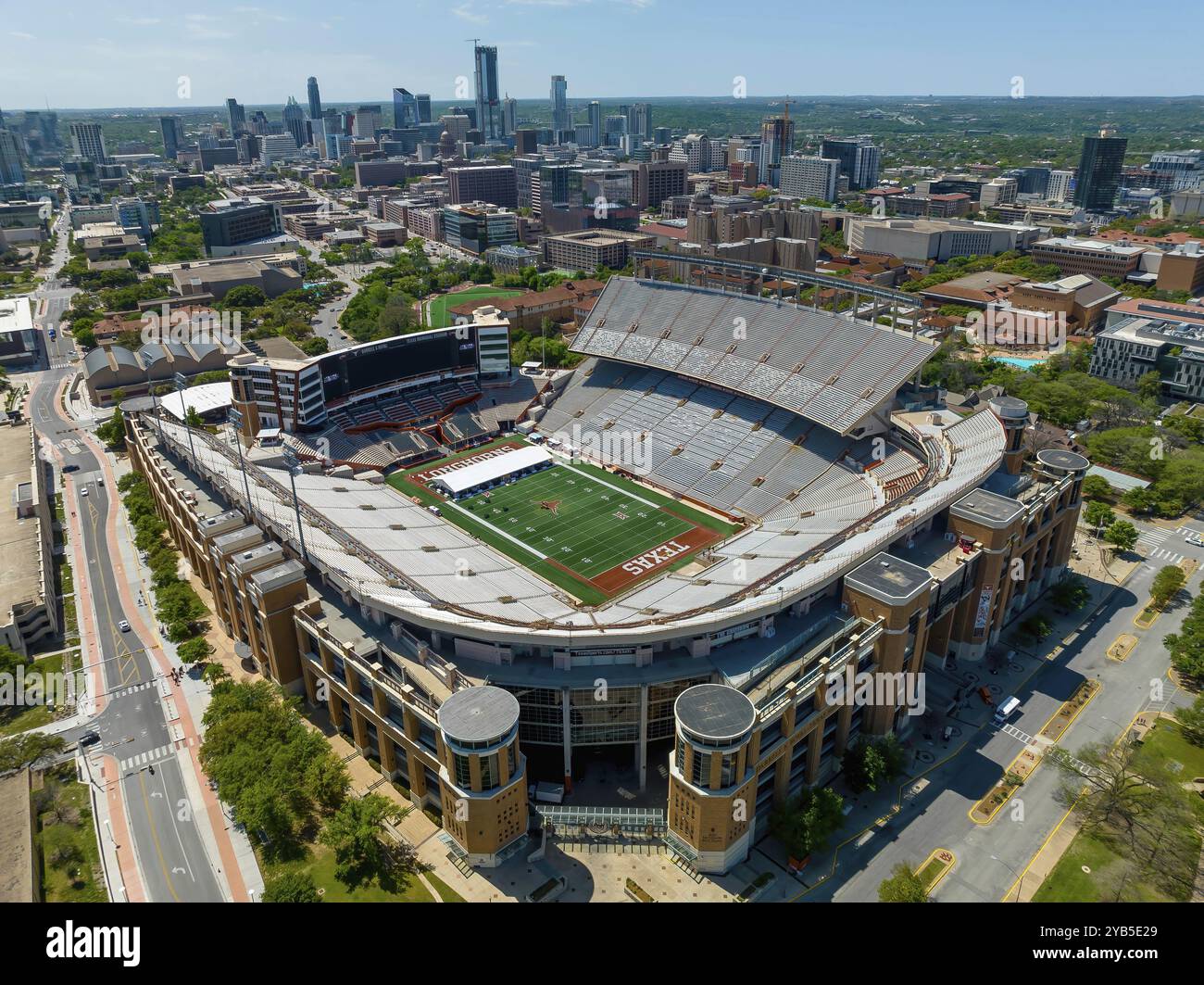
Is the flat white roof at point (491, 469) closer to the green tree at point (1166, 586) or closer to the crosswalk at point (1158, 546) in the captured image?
the green tree at point (1166, 586)

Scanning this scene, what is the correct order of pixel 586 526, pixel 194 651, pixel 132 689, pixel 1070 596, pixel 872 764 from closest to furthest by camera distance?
pixel 872 764 → pixel 132 689 → pixel 194 651 → pixel 1070 596 → pixel 586 526

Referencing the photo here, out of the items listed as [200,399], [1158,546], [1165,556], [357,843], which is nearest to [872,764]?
[357,843]

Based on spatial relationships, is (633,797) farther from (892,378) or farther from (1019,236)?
(1019,236)

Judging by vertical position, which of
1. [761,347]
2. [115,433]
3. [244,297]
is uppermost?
[244,297]

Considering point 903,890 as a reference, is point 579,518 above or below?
above

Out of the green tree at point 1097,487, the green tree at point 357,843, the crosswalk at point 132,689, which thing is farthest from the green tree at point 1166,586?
the crosswalk at point 132,689

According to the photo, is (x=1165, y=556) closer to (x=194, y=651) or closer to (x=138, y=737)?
(x=194, y=651)

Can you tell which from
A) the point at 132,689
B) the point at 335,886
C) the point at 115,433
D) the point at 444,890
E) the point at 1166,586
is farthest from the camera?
the point at 115,433
